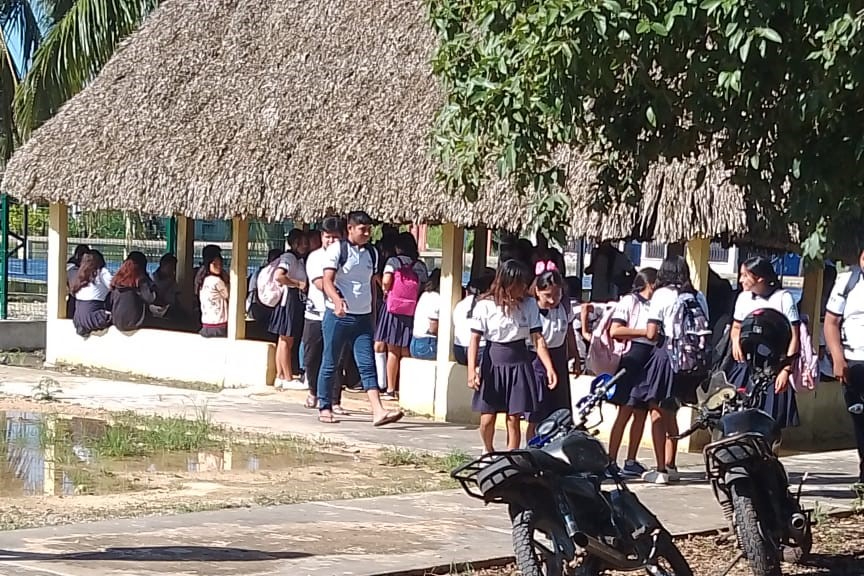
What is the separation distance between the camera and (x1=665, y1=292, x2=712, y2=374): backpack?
30.9 ft

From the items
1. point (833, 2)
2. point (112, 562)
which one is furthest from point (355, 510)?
point (833, 2)

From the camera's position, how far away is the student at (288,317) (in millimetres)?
14055

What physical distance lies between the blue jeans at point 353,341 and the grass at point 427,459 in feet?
3.60

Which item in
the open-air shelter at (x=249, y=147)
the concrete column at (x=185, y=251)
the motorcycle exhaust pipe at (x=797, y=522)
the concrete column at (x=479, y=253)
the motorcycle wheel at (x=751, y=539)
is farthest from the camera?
the concrete column at (x=185, y=251)

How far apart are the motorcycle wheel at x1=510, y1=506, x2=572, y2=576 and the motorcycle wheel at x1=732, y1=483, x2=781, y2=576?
3.83 ft

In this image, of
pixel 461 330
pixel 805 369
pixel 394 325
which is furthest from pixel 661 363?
pixel 394 325

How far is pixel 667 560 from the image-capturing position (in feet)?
20.8

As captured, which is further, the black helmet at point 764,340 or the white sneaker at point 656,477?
the white sneaker at point 656,477

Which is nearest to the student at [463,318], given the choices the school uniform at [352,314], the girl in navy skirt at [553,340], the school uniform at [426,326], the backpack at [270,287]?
the school uniform at [426,326]

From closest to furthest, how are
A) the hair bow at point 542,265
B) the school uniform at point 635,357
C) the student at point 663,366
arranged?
the student at point 663,366 < the school uniform at point 635,357 < the hair bow at point 542,265

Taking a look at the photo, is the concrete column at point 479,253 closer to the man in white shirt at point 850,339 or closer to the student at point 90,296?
the student at point 90,296

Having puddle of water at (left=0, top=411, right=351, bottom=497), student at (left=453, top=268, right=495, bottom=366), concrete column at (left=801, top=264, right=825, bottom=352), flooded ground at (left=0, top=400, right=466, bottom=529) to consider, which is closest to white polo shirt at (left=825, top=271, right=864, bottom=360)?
flooded ground at (left=0, top=400, right=466, bottom=529)

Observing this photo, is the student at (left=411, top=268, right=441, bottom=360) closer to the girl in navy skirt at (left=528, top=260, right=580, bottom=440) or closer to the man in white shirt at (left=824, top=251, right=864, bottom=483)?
the girl in navy skirt at (left=528, top=260, right=580, bottom=440)

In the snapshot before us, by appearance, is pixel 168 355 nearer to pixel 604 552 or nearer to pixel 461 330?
pixel 461 330
